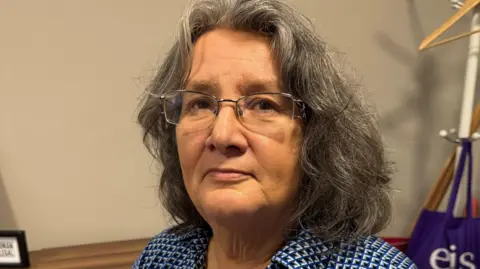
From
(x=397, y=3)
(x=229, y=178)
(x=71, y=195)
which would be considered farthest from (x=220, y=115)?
(x=397, y=3)

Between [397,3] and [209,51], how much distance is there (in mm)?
1153

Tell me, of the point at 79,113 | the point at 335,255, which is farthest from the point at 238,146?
A: the point at 79,113

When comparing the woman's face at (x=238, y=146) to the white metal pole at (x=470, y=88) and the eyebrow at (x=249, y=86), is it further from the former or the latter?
the white metal pole at (x=470, y=88)

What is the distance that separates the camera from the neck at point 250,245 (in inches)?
32.7

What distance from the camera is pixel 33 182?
1448 mm

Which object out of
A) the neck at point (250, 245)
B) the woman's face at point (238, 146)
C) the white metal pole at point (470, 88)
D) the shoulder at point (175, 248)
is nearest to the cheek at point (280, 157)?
the woman's face at point (238, 146)

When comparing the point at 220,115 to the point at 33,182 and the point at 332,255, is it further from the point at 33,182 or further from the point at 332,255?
the point at 33,182

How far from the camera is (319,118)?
Result: 0.79 metres

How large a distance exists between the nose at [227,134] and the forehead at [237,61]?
5 cm

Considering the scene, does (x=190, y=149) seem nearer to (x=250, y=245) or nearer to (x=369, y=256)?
(x=250, y=245)

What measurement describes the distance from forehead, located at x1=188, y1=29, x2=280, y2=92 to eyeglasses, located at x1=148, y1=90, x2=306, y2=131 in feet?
0.09

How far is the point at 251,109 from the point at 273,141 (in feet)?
0.22

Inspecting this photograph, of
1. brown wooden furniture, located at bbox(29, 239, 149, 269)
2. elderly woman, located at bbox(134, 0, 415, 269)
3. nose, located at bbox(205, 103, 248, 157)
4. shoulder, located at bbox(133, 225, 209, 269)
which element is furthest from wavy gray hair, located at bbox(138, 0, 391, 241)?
brown wooden furniture, located at bbox(29, 239, 149, 269)

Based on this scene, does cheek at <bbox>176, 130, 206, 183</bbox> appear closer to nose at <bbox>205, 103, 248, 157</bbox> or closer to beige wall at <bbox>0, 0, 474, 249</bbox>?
nose at <bbox>205, 103, 248, 157</bbox>
